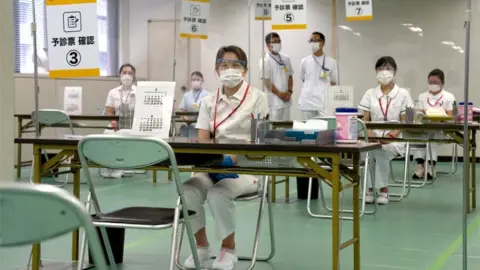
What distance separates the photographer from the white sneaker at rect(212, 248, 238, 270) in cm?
352

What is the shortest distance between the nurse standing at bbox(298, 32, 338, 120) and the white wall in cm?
167

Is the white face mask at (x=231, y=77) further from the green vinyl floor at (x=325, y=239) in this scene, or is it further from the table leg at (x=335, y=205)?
the table leg at (x=335, y=205)

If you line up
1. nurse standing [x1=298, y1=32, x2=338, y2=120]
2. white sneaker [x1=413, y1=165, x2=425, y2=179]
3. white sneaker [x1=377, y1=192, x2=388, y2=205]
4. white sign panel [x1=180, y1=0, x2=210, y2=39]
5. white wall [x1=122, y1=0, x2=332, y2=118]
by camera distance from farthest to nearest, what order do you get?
white wall [x1=122, y1=0, x2=332, y2=118] < nurse standing [x1=298, y1=32, x2=338, y2=120] < white sneaker [x1=413, y1=165, x2=425, y2=179] < white sign panel [x1=180, y1=0, x2=210, y2=39] < white sneaker [x1=377, y1=192, x2=388, y2=205]

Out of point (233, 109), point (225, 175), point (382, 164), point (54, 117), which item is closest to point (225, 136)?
point (233, 109)

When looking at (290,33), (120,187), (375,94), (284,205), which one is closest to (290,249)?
(284,205)

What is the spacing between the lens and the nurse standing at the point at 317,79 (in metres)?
8.23

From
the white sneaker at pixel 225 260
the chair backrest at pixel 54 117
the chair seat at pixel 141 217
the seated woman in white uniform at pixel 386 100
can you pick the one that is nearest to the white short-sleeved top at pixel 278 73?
the seated woman in white uniform at pixel 386 100

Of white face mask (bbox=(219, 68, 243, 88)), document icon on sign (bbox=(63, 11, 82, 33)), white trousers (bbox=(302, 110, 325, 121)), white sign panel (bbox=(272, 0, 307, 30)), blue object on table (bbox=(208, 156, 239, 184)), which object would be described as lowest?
blue object on table (bbox=(208, 156, 239, 184))

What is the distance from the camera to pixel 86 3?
330 centimetres

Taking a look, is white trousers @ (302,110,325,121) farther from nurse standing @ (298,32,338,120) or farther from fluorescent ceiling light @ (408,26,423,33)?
fluorescent ceiling light @ (408,26,423,33)

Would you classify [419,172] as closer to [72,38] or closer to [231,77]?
[231,77]

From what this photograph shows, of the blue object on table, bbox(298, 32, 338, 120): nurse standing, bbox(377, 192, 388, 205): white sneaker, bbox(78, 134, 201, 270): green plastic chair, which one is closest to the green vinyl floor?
bbox(377, 192, 388, 205): white sneaker

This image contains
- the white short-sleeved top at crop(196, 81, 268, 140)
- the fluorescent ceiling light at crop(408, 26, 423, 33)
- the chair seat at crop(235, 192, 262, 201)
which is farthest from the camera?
the fluorescent ceiling light at crop(408, 26, 423, 33)

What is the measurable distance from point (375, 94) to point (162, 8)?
560 cm
